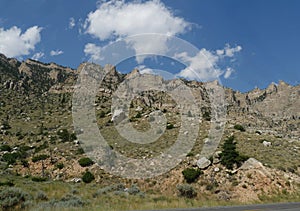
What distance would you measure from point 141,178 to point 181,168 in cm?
412

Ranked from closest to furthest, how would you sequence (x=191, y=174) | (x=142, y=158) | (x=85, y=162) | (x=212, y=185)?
1. (x=212, y=185)
2. (x=191, y=174)
3. (x=85, y=162)
4. (x=142, y=158)

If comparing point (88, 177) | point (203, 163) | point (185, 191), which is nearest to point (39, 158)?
point (88, 177)

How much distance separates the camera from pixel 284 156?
33.5 meters

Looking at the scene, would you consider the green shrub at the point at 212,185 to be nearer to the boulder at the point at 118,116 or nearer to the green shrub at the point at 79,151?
the green shrub at the point at 79,151

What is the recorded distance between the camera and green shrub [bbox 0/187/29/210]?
13762 mm

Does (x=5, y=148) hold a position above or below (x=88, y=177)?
above

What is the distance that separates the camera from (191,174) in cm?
2881

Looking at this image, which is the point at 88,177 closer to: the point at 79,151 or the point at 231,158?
the point at 79,151

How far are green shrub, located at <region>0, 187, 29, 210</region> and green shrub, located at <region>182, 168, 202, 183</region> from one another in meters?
16.4

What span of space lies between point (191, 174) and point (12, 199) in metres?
17.8

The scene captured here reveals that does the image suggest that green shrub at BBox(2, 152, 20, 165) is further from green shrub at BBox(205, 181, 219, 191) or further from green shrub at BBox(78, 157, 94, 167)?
green shrub at BBox(205, 181, 219, 191)

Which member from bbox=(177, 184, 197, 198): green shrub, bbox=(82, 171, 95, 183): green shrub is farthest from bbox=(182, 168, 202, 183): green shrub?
bbox=(82, 171, 95, 183): green shrub

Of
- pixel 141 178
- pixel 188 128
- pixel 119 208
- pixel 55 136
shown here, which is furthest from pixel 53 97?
pixel 119 208

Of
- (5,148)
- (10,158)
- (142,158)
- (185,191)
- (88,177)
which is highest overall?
(5,148)
